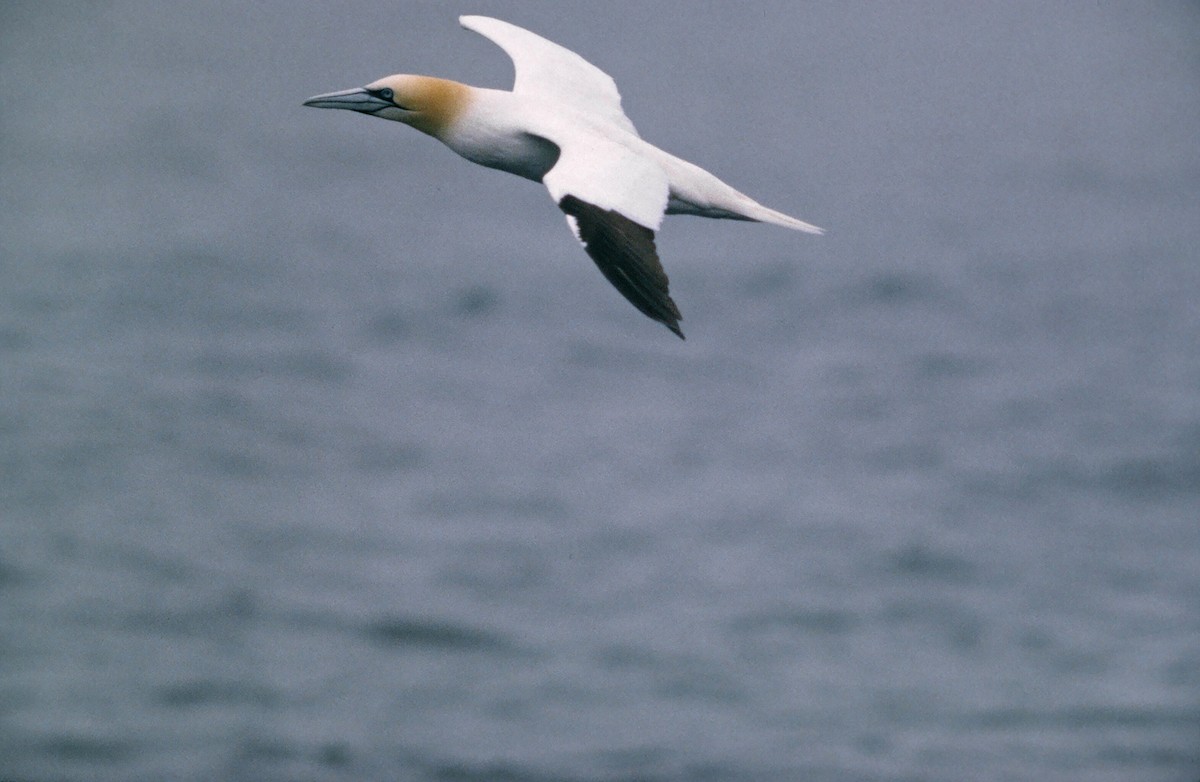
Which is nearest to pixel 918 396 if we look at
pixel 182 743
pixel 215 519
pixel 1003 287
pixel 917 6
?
pixel 1003 287

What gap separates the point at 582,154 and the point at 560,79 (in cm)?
271

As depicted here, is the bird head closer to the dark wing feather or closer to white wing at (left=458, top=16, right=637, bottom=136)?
white wing at (left=458, top=16, right=637, bottom=136)

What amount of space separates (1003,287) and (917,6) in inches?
389

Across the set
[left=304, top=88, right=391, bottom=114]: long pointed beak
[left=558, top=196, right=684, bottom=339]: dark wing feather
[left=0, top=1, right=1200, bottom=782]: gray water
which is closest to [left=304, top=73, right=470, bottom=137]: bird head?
[left=304, top=88, right=391, bottom=114]: long pointed beak

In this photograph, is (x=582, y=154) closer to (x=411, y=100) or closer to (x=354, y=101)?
(x=411, y=100)

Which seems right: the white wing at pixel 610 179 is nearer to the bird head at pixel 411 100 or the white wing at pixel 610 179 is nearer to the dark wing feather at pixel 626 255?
the dark wing feather at pixel 626 255

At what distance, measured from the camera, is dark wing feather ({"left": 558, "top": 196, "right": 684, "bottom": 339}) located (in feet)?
33.7

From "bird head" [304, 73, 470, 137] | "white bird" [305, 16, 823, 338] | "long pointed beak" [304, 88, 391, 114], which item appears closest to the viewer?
"white bird" [305, 16, 823, 338]

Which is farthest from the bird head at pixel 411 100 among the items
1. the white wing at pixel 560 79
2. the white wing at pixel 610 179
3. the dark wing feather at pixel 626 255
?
the dark wing feather at pixel 626 255

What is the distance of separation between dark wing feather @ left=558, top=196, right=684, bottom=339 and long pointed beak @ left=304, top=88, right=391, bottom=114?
8.40ft

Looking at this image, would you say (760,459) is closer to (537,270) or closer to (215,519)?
(537,270)

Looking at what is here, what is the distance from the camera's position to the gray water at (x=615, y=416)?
134 ft

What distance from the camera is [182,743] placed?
128ft

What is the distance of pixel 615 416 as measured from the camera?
4853cm
